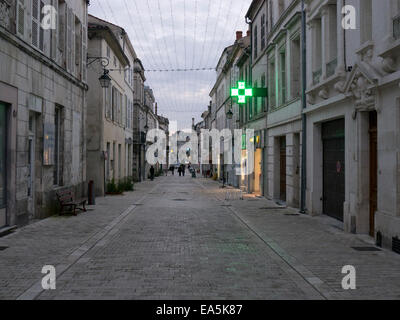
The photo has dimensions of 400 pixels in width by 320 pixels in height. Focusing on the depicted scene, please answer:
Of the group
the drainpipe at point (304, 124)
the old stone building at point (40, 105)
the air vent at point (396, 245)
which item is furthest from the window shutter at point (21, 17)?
the air vent at point (396, 245)

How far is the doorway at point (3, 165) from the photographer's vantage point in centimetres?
1005

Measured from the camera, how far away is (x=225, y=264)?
7273 mm

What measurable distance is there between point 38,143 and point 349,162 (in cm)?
855

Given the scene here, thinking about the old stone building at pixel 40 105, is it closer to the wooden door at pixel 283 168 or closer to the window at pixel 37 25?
the window at pixel 37 25

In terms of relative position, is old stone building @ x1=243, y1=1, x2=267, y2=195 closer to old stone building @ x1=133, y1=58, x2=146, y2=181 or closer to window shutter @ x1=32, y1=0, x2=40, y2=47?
window shutter @ x1=32, y1=0, x2=40, y2=47

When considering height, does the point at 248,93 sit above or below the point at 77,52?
below

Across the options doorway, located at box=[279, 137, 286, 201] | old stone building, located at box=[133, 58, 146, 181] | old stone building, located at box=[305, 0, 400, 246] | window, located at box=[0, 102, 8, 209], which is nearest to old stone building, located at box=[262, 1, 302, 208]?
doorway, located at box=[279, 137, 286, 201]

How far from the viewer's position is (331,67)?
12.2 m

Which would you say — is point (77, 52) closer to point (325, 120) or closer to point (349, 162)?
point (325, 120)

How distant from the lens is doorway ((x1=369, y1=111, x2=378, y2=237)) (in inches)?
385

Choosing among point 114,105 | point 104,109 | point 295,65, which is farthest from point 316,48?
point 114,105

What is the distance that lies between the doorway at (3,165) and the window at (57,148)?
448 centimetres
